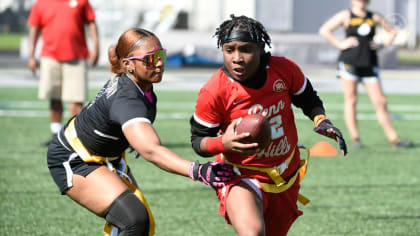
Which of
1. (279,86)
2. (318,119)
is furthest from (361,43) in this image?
(279,86)

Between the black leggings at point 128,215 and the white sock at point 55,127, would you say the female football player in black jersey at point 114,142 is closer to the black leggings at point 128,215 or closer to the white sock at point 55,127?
the black leggings at point 128,215

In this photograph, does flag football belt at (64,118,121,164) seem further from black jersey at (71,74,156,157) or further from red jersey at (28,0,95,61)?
red jersey at (28,0,95,61)

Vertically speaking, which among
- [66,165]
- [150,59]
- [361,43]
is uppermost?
[150,59]

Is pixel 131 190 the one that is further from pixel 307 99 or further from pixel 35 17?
pixel 35 17

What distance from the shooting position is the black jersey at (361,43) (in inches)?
423

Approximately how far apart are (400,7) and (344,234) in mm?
29889

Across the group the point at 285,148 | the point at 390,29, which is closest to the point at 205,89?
the point at 285,148

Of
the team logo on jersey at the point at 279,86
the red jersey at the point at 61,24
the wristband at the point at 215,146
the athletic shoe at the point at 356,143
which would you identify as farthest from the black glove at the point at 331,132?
the red jersey at the point at 61,24

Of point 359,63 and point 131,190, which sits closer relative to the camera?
point 131,190

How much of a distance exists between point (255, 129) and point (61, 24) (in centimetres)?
694

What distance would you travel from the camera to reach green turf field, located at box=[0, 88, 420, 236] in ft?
21.3

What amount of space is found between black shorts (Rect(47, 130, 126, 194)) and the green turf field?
1.39m

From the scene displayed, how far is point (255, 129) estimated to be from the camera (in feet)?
13.4

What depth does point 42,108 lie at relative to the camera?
1573 centimetres
